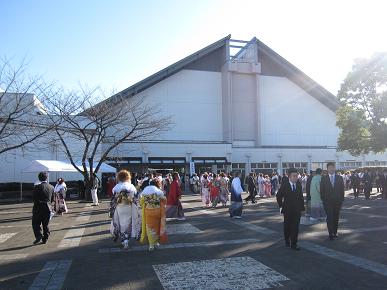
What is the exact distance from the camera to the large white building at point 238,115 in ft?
135

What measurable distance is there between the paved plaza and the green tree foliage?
50.3 ft

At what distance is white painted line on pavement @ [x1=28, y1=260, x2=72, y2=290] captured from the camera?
236 inches

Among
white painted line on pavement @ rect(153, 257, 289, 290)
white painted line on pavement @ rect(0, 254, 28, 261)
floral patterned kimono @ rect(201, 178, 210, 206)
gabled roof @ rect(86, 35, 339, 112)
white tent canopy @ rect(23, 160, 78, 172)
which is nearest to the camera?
white painted line on pavement @ rect(153, 257, 289, 290)

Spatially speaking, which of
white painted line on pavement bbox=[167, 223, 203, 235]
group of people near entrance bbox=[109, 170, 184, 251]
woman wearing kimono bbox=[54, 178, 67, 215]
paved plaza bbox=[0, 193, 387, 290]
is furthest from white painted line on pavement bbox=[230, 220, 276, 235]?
woman wearing kimono bbox=[54, 178, 67, 215]

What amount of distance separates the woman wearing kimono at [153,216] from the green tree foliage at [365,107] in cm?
2036

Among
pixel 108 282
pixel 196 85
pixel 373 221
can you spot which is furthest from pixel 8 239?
pixel 196 85

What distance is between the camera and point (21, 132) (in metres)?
24.7

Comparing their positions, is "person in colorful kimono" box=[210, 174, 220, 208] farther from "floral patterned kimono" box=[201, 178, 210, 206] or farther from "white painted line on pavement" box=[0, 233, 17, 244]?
"white painted line on pavement" box=[0, 233, 17, 244]

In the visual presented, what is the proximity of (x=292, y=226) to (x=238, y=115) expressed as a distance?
126 ft

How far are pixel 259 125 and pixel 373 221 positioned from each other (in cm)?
3413

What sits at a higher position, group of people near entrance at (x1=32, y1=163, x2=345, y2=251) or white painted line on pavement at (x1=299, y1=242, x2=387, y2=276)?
group of people near entrance at (x1=32, y1=163, x2=345, y2=251)

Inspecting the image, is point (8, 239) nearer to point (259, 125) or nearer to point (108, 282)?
point (108, 282)

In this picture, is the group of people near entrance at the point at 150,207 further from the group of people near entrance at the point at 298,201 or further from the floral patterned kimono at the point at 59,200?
the floral patterned kimono at the point at 59,200

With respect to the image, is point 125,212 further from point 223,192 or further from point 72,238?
point 223,192
